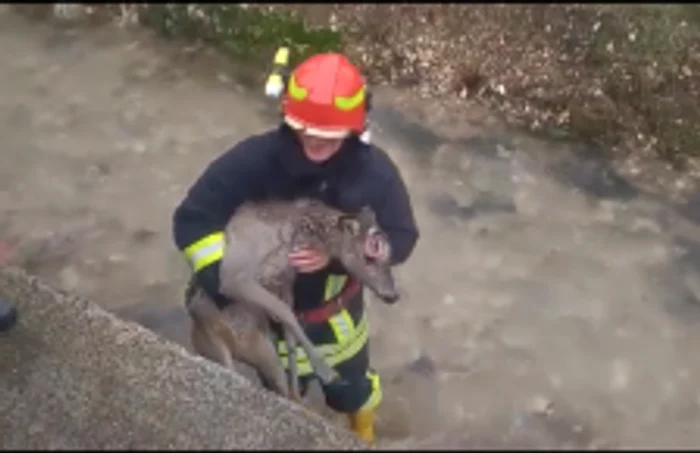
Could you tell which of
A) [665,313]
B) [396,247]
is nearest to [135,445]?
[396,247]

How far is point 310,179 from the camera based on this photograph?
3.05 meters

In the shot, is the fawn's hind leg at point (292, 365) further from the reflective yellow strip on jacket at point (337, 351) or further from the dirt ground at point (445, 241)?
the dirt ground at point (445, 241)

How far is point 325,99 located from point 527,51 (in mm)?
3391

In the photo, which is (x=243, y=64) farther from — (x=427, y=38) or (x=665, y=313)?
(x=665, y=313)

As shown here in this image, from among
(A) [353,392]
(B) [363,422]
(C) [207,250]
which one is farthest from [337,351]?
(C) [207,250]

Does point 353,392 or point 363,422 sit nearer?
point 353,392

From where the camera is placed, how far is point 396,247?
314cm

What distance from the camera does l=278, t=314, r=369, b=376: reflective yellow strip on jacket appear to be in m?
3.31

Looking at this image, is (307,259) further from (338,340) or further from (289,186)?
(338,340)

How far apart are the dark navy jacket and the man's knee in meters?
0.55

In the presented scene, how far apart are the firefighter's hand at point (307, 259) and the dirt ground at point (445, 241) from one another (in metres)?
1.07

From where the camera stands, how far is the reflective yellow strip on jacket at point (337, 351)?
10.9 feet

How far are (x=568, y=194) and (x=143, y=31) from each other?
2680 mm

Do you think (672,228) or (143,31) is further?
(143,31)
